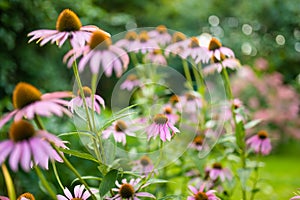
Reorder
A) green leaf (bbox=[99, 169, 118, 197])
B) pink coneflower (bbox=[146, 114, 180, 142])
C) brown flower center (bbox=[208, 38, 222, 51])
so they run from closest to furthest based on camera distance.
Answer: green leaf (bbox=[99, 169, 118, 197]) < pink coneflower (bbox=[146, 114, 180, 142]) < brown flower center (bbox=[208, 38, 222, 51])

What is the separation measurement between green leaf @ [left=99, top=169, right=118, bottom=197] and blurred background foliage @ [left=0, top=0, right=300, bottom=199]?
1.18 meters

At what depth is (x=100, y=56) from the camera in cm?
80

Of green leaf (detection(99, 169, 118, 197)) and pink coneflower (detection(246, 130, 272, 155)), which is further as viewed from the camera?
pink coneflower (detection(246, 130, 272, 155))

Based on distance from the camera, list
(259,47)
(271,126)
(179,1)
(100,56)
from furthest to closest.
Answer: (179,1)
(259,47)
(271,126)
(100,56)

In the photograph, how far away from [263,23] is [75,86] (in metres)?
3.93

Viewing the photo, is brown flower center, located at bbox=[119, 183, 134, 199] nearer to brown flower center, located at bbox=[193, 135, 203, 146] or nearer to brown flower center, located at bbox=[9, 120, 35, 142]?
brown flower center, located at bbox=[9, 120, 35, 142]

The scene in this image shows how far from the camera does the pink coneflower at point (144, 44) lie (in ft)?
4.95

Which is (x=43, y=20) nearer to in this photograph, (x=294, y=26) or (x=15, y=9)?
(x=15, y=9)

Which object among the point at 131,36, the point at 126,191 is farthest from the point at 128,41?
the point at 126,191

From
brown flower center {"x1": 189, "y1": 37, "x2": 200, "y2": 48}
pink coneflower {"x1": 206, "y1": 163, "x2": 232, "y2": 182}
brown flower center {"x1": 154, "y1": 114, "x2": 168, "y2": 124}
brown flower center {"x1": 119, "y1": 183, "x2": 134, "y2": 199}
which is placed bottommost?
pink coneflower {"x1": 206, "y1": 163, "x2": 232, "y2": 182}

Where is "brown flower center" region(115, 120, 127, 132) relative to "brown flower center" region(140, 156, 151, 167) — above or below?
above

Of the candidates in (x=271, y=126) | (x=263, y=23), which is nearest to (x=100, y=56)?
(x=271, y=126)

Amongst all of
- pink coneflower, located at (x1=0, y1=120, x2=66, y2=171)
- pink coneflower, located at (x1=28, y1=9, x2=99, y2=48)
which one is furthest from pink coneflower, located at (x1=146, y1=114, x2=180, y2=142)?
pink coneflower, located at (x1=0, y1=120, x2=66, y2=171)

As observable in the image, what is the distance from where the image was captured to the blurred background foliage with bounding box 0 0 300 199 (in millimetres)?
2490
